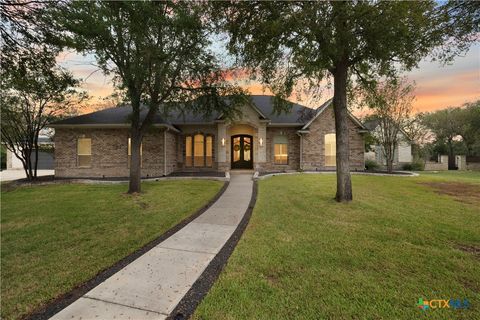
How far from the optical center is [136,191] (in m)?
10.6

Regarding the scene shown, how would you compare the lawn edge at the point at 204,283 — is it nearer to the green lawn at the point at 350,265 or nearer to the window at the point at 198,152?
the green lawn at the point at 350,265

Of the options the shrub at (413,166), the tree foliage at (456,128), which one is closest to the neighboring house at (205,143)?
the shrub at (413,166)

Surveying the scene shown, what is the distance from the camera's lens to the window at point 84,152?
54.0 feet

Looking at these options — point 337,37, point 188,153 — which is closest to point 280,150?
point 188,153

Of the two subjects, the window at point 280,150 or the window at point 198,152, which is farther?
the window at point 280,150

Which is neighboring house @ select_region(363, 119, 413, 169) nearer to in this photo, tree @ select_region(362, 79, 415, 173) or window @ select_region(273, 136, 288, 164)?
tree @ select_region(362, 79, 415, 173)

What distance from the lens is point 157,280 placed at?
342cm

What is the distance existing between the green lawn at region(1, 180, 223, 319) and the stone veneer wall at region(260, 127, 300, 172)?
29.4 feet

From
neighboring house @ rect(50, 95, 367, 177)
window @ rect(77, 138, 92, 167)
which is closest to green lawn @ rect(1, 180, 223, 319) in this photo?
neighboring house @ rect(50, 95, 367, 177)

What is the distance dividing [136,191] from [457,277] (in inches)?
424

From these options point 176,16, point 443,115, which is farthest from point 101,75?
point 443,115

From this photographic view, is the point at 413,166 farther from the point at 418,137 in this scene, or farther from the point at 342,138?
the point at 342,138

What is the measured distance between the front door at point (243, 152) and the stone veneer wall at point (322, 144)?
4.36 metres

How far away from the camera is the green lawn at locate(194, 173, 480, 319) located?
110 inches
